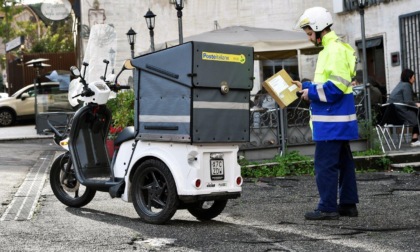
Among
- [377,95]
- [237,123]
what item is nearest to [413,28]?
[377,95]

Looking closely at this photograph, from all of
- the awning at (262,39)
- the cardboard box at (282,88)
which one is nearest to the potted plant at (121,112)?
the awning at (262,39)

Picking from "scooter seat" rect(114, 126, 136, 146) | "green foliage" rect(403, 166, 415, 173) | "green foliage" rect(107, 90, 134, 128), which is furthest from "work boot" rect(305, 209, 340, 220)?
"green foliage" rect(107, 90, 134, 128)

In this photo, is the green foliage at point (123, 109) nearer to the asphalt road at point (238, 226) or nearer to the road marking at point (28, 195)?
the road marking at point (28, 195)

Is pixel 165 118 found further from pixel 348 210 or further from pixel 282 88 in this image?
pixel 348 210

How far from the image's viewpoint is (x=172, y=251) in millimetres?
6688

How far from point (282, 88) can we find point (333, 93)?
0.61m

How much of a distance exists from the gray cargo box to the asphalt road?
81 cm

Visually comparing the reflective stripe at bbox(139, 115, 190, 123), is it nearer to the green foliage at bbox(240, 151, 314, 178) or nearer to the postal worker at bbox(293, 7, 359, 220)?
the postal worker at bbox(293, 7, 359, 220)

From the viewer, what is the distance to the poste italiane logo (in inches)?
319

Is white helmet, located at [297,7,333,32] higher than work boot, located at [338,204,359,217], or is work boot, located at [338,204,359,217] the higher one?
white helmet, located at [297,7,333,32]

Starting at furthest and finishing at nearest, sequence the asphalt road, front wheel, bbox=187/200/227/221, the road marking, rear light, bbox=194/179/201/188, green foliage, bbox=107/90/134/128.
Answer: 1. green foliage, bbox=107/90/134/128
2. the road marking
3. front wheel, bbox=187/200/227/221
4. rear light, bbox=194/179/201/188
5. the asphalt road

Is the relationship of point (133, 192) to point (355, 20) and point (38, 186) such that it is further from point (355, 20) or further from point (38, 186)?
point (355, 20)

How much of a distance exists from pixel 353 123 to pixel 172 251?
97.6 inches

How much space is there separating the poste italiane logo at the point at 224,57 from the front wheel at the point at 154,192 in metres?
1.01
